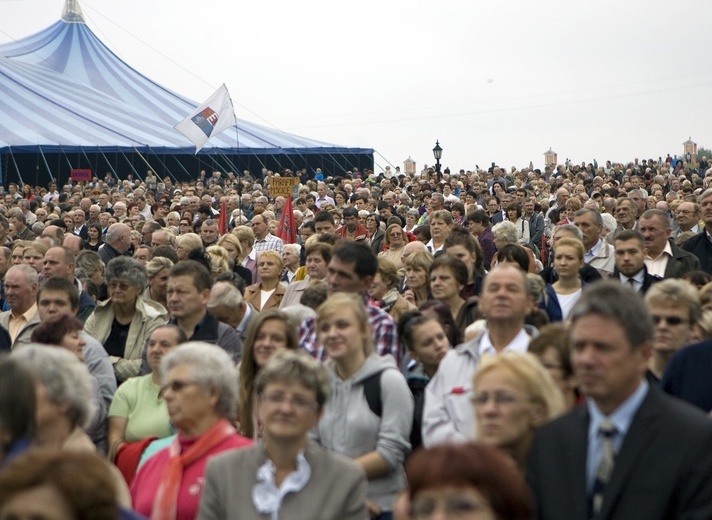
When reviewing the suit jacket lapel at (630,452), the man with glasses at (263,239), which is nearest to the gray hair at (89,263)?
the man with glasses at (263,239)

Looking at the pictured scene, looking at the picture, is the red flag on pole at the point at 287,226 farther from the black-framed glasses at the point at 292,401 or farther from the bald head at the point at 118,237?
the black-framed glasses at the point at 292,401

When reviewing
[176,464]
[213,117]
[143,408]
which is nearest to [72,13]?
[213,117]

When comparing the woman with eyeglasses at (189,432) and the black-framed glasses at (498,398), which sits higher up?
the black-framed glasses at (498,398)

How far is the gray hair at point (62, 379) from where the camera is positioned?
4742mm

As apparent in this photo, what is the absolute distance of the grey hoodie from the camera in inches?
225

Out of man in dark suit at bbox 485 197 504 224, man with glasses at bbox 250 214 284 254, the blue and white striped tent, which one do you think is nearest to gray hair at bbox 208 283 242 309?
man with glasses at bbox 250 214 284 254

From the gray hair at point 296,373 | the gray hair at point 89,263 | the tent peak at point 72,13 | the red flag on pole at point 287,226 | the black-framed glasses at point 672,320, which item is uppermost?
the tent peak at point 72,13

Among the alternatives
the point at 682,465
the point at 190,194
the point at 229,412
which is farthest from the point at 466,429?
the point at 190,194

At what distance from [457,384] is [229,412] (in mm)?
1138

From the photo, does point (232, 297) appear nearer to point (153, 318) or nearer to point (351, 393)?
point (153, 318)

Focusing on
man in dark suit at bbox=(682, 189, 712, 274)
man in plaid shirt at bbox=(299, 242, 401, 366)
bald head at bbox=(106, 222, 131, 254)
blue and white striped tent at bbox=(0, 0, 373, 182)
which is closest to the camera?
man in plaid shirt at bbox=(299, 242, 401, 366)

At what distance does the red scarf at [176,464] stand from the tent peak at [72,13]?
4732 centimetres

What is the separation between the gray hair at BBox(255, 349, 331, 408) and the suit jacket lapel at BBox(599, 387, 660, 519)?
1.37 m

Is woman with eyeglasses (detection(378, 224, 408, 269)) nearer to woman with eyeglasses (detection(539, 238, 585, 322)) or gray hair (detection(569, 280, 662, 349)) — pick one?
woman with eyeglasses (detection(539, 238, 585, 322))
